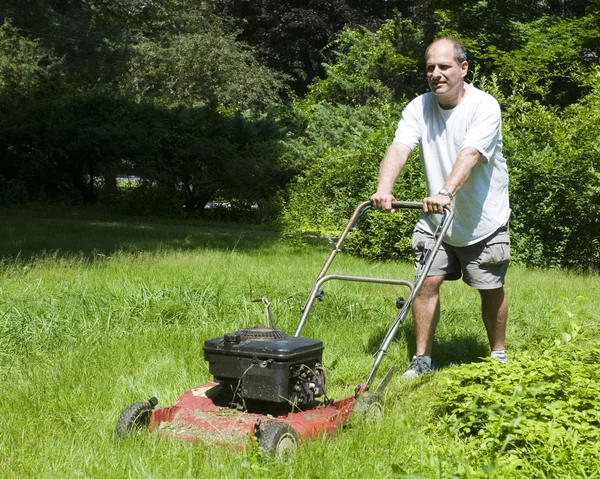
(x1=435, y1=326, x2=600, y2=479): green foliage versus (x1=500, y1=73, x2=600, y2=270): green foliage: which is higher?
(x1=500, y1=73, x2=600, y2=270): green foliage

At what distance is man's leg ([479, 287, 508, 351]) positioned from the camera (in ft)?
16.5

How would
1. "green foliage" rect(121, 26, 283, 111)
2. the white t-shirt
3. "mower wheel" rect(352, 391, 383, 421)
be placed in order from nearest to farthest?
"mower wheel" rect(352, 391, 383, 421) → the white t-shirt → "green foliage" rect(121, 26, 283, 111)

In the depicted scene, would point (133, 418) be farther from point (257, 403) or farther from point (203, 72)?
point (203, 72)

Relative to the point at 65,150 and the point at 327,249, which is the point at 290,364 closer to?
the point at 327,249

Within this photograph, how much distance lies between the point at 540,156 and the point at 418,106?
20.1 ft

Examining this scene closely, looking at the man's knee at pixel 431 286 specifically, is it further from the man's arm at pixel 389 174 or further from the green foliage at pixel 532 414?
the green foliage at pixel 532 414

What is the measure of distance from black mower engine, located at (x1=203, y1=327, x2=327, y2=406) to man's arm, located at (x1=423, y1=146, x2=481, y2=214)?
953 millimetres

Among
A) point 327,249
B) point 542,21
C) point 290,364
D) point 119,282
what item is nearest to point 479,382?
point 290,364

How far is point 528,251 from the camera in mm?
10766

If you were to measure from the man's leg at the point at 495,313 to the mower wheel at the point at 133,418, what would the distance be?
2226mm

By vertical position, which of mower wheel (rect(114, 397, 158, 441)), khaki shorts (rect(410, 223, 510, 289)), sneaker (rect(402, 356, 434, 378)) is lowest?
sneaker (rect(402, 356, 434, 378))

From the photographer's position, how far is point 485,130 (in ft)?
14.9

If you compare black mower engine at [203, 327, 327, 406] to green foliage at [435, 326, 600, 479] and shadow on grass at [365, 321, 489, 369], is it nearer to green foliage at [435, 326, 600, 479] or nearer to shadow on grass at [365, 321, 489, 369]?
green foliage at [435, 326, 600, 479]

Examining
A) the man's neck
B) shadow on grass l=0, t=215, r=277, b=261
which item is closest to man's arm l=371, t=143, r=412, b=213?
the man's neck
